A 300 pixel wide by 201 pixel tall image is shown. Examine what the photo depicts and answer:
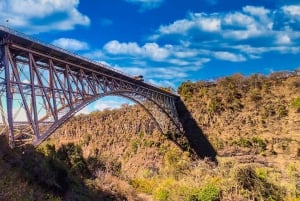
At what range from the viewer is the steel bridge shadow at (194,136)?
59.0m

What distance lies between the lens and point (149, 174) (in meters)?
56.3

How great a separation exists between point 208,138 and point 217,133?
172cm

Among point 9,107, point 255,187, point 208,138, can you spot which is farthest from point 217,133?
point 9,107

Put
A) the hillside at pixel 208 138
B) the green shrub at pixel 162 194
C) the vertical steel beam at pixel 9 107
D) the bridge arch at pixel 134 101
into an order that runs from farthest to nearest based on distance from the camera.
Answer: the hillside at pixel 208 138 → the green shrub at pixel 162 194 → the bridge arch at pixel 134 101 → the vertical steel beam at pixel 9 107

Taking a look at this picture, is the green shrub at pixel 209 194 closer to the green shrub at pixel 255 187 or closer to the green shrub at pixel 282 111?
the green shrub at pixel 255 187

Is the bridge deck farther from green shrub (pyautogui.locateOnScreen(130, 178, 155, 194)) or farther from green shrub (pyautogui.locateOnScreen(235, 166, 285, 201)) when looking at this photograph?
green shrub (pyautogui.locateOnScreen(235, 166, 285, 201))

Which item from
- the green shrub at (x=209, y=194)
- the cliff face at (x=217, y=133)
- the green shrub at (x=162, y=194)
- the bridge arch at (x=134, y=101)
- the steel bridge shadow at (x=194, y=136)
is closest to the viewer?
the bridge arch at (x=134, y=101)

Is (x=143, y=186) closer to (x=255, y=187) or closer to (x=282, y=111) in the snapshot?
(x=255, y=187)

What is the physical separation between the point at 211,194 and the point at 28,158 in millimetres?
17129

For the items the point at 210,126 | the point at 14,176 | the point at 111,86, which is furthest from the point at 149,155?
the point at 14,176

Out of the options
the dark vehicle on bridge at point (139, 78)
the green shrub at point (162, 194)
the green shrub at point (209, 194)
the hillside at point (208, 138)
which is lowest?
the green shrub at point (162, 194)

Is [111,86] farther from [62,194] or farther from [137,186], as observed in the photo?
[62,194]

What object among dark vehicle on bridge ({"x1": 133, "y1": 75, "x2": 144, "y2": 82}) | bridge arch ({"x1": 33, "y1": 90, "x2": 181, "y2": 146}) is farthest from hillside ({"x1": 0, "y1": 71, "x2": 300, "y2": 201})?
dark vehicle on bridge ({"x1": 133, "y1": 75, "x2": 144, "y2": 82})

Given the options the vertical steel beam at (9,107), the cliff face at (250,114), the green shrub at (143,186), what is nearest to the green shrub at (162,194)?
the green shrub at (143,186)
